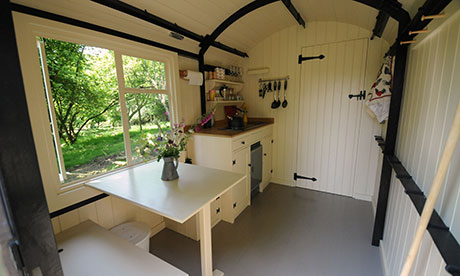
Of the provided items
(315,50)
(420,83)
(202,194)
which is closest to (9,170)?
(202,194)

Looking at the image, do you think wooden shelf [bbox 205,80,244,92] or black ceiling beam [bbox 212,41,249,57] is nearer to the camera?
black ceiling beam [bbox 212,41,249,57]

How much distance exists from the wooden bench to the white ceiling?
1583mm

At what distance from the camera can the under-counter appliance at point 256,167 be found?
9.02 feet

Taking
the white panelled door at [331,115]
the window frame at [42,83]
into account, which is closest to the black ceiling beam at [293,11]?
the white panelled door at [331,115]

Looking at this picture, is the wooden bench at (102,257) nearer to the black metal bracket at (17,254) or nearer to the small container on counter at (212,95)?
the black metal bracket at (17,254)

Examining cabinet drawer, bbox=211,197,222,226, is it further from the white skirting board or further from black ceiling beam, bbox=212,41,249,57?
black ceiling beam, bbox=212,41,249,57

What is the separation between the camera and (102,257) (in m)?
1.26

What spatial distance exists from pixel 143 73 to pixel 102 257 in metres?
1.66

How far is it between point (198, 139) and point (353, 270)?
1.98 m

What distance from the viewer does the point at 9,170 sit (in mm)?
348

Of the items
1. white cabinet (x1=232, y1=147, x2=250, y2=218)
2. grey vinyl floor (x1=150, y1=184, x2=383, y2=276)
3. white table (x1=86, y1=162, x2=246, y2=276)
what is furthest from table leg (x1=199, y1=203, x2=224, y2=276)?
white cabinet (x1=232, y1=147, x2=250, y2=218)

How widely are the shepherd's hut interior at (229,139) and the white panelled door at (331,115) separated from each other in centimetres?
2

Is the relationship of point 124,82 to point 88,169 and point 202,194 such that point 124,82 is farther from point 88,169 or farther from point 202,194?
point 202,194

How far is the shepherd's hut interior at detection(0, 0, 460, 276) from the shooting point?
2.60 feet
